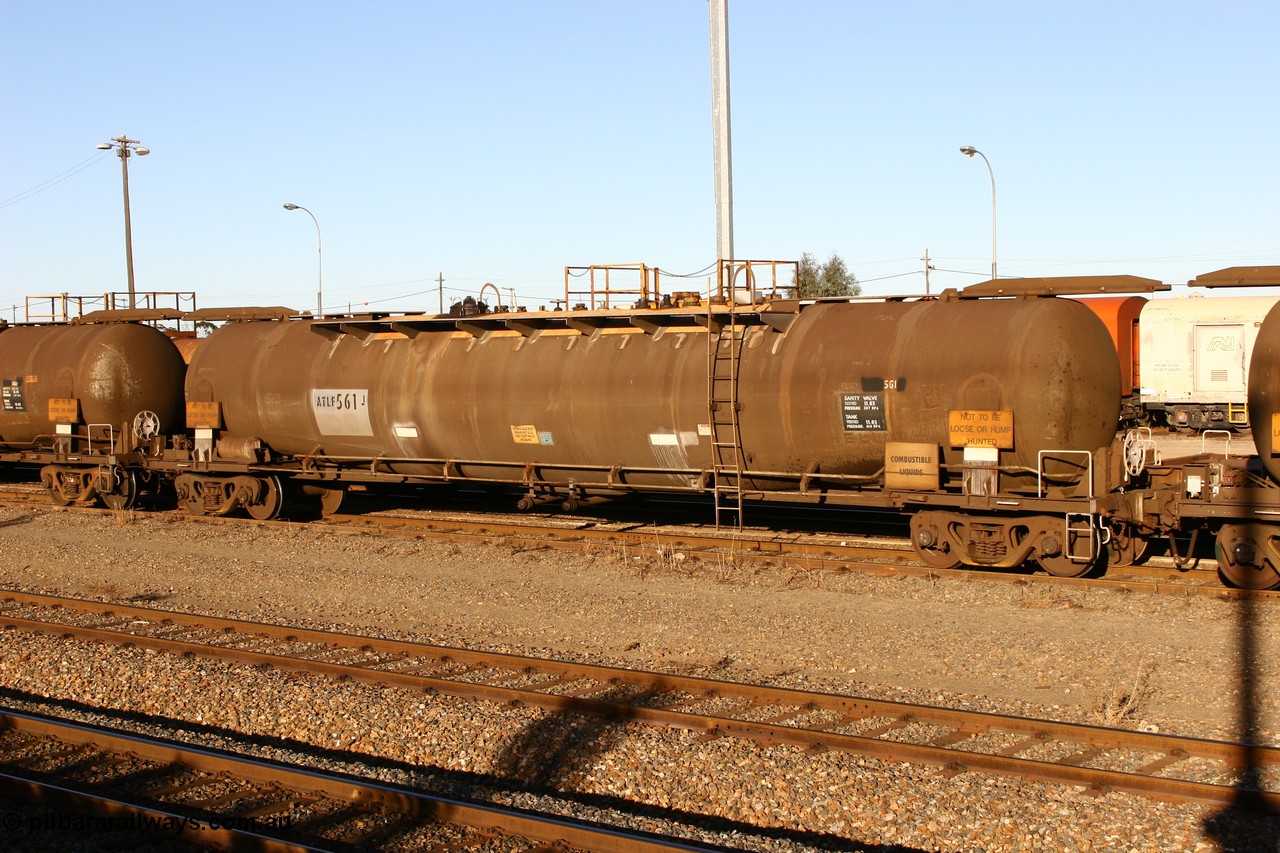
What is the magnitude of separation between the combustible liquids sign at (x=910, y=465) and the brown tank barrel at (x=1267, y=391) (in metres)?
3.43

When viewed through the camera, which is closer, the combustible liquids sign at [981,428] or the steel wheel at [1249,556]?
the steel wheel at [1249,556]

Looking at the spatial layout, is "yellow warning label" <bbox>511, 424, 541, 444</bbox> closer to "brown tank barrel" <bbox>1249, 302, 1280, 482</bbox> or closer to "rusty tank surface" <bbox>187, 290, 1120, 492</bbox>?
"rusty tank surface" <bbox>187, 290, 1120, 492</bbox>

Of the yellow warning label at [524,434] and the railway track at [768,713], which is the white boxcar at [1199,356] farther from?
the railway track at [768,713]

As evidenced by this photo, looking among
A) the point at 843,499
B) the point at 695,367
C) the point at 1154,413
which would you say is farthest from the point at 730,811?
the point at 1154,413

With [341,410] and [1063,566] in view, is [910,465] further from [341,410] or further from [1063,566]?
[341,410]

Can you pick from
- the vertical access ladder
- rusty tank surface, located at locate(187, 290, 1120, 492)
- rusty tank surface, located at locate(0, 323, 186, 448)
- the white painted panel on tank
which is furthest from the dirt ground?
the white painted panel on tank

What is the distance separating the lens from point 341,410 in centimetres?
1830

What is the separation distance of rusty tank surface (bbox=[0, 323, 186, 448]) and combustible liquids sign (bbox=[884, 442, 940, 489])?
14272 millimetres

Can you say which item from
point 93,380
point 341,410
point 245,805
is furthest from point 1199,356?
point 245,805

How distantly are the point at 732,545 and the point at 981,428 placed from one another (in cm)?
404

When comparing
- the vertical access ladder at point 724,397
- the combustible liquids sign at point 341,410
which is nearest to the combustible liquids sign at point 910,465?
the vertical access ladder at point 724,397

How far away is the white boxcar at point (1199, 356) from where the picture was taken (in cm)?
3030

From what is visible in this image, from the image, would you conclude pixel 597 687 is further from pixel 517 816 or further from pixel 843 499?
pixel 843 499

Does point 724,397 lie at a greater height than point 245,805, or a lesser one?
greater
